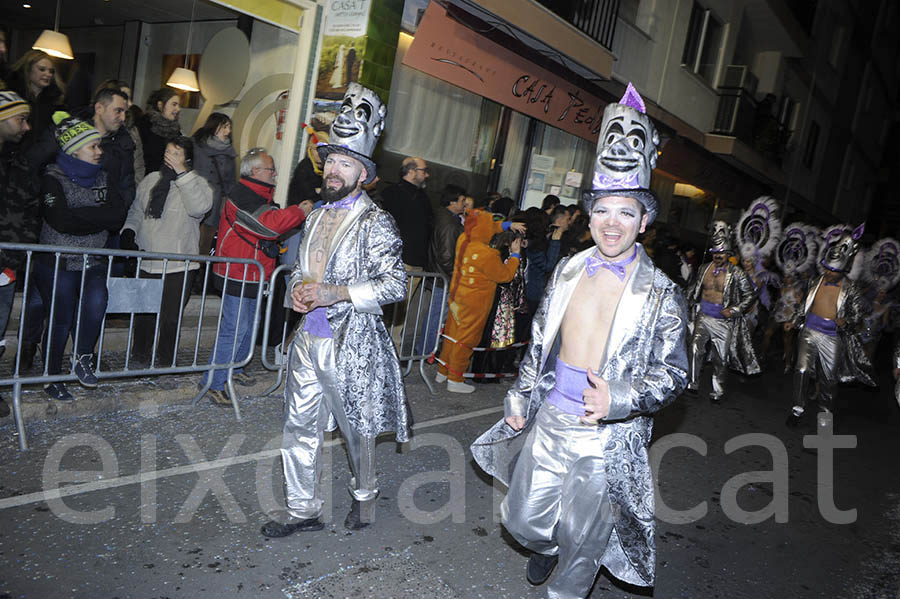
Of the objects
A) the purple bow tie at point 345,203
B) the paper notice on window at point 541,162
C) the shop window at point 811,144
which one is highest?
the shop window at point 811,144

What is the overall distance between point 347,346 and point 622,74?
12526 mm

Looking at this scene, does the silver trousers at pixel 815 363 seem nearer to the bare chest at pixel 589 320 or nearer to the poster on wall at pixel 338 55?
the bare chest at pixel 589 320

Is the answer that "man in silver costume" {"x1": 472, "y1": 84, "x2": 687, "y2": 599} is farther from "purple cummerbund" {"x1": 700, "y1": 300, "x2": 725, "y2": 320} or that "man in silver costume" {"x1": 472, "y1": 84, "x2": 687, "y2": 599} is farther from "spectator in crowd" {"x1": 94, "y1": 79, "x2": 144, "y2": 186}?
"purple cummerbund" {"x1": 700, "y1": 300, "x2": 725, "y2": 320}

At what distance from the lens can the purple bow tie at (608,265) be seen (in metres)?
3.05

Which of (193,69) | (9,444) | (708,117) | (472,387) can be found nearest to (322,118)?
(193,69)

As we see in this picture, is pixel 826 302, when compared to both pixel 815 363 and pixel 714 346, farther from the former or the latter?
pixel 714 346

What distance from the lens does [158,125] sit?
679 centimetres

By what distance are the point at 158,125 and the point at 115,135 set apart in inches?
56.3

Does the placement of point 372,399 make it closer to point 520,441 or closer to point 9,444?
point 520,441

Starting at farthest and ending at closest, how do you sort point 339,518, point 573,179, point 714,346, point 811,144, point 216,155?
point 811,144 < point 573,179 < point 714,346 < point 216,155 < point 339,518

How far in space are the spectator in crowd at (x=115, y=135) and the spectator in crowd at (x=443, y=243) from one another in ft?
10.9

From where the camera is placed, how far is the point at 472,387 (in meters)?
7.49

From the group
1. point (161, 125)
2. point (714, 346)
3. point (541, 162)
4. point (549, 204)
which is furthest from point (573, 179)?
point (161, 125)

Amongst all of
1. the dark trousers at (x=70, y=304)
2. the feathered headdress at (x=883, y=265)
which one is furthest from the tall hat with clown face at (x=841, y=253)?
the dark trousers at (x=70, y=304)
